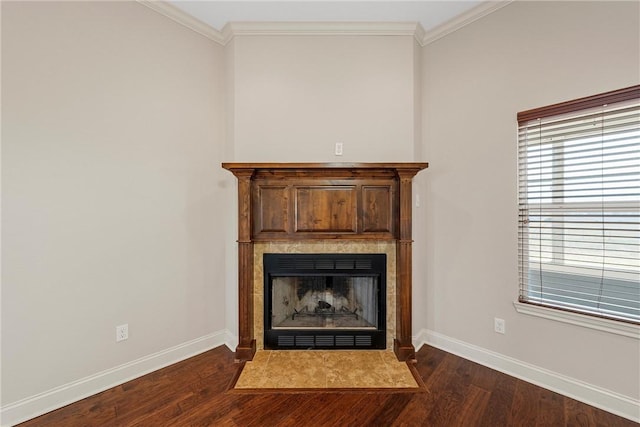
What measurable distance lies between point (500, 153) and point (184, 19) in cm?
300

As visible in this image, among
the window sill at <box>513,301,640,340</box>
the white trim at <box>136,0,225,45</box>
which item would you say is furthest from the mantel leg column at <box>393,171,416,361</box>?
the white trim at <box>136,0,225,45</box>

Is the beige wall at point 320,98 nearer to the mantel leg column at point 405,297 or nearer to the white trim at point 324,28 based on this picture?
the white trim at point 324,28

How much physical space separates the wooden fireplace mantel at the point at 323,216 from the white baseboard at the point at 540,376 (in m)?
0.45

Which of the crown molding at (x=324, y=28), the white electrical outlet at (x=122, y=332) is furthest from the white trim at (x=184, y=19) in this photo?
the white electrical outlet at (x=122, y=332)

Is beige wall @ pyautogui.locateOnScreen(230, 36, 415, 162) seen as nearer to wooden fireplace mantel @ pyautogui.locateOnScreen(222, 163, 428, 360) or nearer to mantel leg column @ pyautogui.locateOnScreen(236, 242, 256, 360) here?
wooden fireplace mantel @ pyautogui.locateOnScreen(222, 163, 428, 360)

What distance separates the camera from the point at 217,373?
2.28m

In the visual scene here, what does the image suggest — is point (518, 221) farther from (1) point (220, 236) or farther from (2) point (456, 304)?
(1) point (220, 236)

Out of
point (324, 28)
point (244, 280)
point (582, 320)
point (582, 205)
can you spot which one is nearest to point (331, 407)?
point (244, 280)

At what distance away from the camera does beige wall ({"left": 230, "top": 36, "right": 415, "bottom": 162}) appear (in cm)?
258

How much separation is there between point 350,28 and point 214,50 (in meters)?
1.33

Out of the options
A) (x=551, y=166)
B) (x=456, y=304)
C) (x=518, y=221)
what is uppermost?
(x=551, y=166)

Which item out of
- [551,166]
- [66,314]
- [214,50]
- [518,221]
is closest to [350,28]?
[214,50]

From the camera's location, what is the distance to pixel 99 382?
204 cm

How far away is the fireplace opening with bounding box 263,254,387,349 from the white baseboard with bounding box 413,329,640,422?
0.53 metres
